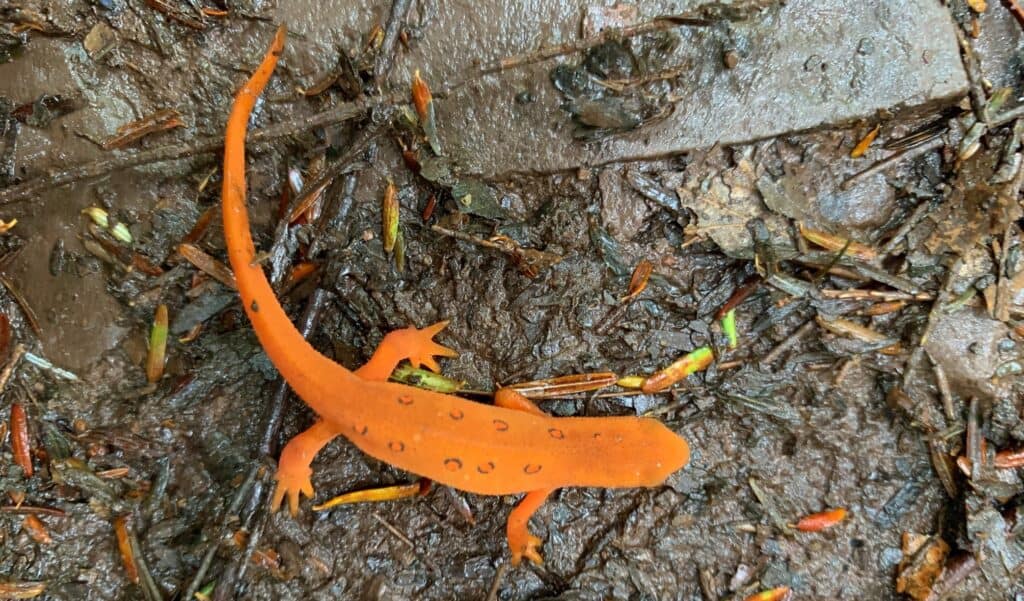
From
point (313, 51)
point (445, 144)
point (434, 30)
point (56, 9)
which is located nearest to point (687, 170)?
point (445, 144)

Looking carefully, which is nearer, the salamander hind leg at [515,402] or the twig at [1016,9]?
the twig at [1016,9]

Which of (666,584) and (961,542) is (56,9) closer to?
(666,584)

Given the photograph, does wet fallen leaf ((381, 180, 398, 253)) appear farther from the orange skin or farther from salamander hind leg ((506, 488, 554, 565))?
salamander hind leg ((506, 488, 554, 565))

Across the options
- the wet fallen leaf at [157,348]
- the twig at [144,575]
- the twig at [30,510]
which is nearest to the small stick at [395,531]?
the twig at [144,575]

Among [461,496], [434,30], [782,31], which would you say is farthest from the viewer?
[461,496]

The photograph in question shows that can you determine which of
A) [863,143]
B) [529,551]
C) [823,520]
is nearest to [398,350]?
[529,551]

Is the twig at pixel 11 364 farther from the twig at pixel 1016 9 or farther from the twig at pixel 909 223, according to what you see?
the twig at pixel 1016 9

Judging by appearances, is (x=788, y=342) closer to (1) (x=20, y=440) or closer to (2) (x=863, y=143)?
(2) (x=863, y=143)
